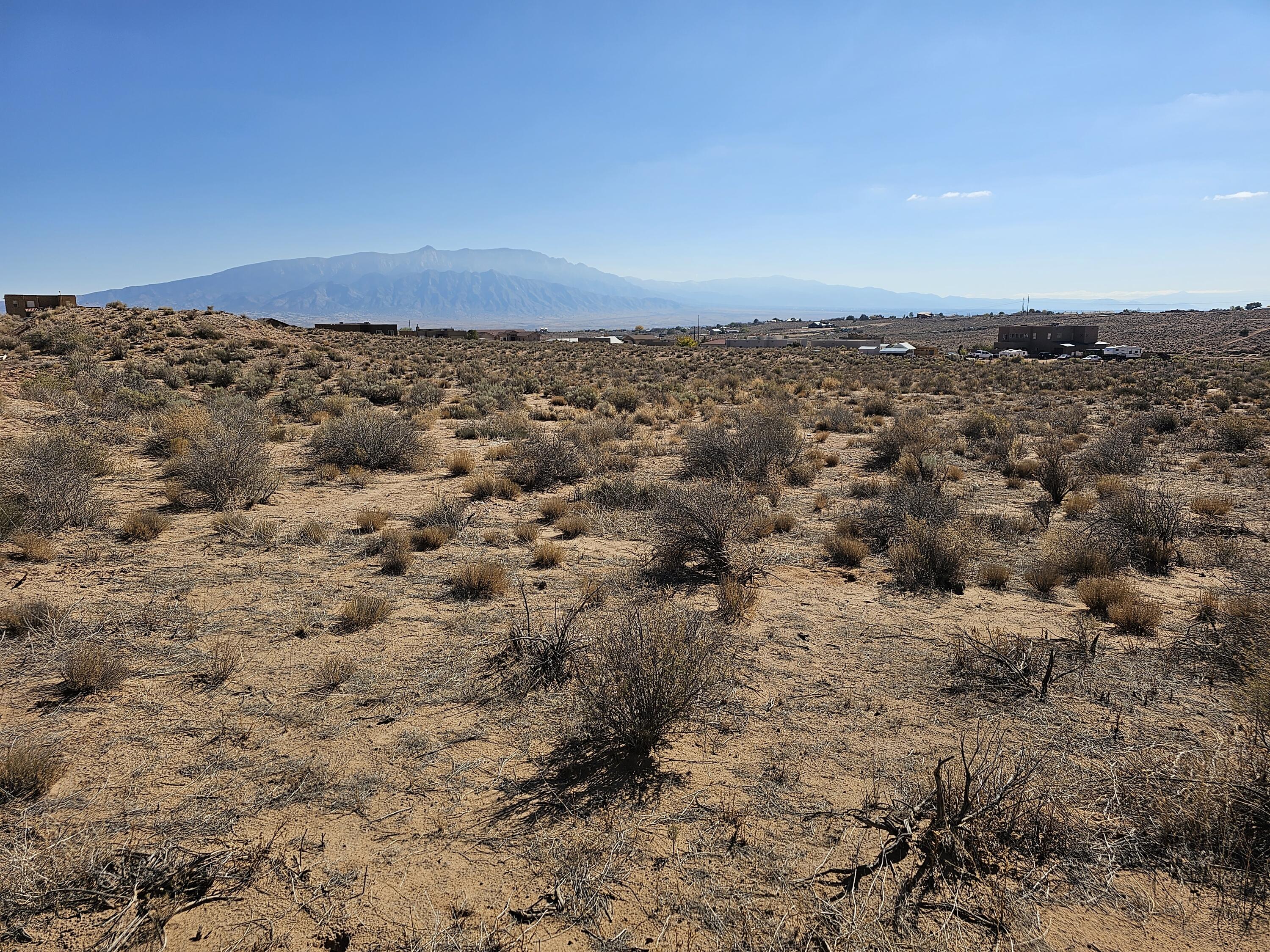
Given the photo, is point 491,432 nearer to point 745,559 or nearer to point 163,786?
point 745,559

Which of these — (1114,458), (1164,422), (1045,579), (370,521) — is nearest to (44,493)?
(370,521)

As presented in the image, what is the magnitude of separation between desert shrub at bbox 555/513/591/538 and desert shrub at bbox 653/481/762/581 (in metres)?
1.28

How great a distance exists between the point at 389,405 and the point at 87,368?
988 centimetres

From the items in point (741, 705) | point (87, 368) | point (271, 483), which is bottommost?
point (741, 705)

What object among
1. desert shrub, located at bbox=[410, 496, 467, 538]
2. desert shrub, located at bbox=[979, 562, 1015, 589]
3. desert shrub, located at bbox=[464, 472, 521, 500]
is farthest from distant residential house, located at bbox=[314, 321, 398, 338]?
desert shrub, located at bbox=[979, 562, 1015, 589]

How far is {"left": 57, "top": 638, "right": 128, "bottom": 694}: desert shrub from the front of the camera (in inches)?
198

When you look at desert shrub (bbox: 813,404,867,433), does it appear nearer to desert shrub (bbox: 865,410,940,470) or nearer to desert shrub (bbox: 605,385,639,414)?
desert shrub (bbox: 865,410,940,470)

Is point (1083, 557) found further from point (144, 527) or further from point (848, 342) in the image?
point (848, 342)

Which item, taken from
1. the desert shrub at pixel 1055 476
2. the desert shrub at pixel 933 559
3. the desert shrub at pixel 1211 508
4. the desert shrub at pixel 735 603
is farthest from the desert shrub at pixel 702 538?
the desert shrub at pixel 1211 508

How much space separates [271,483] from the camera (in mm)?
10812

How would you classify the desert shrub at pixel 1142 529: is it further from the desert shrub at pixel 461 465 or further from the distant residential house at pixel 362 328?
the distant residential house at pixel 362 328

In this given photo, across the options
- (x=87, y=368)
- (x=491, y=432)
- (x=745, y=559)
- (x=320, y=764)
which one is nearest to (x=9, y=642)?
(x=320, y=764)

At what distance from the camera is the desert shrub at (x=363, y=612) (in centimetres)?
635

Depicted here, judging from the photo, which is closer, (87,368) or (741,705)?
(741,705)
